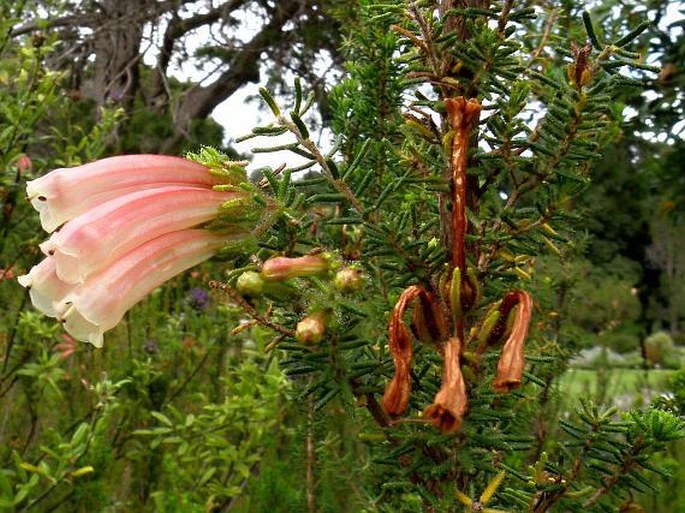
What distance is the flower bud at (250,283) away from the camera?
58 cm

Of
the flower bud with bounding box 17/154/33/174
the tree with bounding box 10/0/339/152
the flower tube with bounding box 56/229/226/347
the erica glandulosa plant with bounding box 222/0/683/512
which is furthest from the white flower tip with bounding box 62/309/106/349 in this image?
the tree with bounding box 10/0/339/152

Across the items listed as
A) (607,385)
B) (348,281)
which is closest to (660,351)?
(607,385)

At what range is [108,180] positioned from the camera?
2.08ft

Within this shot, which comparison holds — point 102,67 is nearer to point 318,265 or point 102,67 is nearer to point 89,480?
point 89,480

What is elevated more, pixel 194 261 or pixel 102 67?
pixel 102 67

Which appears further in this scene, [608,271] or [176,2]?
[608,271]

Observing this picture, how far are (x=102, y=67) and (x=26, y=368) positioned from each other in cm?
496

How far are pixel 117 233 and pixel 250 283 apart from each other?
4.7 inches

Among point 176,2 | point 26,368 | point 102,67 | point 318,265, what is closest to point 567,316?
point 26,368

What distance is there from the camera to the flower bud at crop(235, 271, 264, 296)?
1.90ft

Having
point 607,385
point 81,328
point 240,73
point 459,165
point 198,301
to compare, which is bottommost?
point 607,385

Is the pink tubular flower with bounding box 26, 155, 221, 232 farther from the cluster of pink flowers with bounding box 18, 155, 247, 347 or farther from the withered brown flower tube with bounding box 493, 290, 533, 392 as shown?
the withered brown flower tube with bounding box 493, 290, 533, 392

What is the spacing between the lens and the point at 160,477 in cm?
235

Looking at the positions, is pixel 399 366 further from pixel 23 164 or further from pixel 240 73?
pixel 240 73
